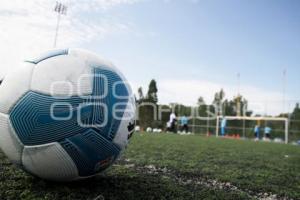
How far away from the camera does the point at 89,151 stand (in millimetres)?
2730

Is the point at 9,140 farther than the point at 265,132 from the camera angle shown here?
No

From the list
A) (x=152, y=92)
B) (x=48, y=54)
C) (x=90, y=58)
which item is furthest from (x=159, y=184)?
(x=152, y=92)

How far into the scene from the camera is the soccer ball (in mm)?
2596

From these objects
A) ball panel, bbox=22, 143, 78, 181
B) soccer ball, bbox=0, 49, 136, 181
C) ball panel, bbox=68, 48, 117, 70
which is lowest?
ball panel, bbox=22, 143, 78, 181

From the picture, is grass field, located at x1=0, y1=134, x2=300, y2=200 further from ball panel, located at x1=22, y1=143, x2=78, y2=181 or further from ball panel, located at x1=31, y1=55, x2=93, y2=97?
ball panel, located at x1=31, y1=55, x2=93, y2=97

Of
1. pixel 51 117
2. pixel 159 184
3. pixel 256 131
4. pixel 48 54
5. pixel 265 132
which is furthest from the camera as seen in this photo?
pixel 256 131

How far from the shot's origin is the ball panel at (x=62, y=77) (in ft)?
8.59

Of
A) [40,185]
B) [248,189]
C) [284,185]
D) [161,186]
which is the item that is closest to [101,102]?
[40,185]

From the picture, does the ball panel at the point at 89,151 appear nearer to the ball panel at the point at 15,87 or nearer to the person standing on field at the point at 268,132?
the ball panel at the point at 15,87

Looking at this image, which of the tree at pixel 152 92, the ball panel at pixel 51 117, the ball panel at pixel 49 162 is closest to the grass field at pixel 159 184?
the ball panel at pixel 49 162

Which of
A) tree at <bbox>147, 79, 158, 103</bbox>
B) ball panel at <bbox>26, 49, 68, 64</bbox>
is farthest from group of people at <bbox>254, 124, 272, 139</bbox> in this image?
ball panel at <bbox>26, 49, 68, 64</bbox>

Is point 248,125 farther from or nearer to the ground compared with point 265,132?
farther from the ground

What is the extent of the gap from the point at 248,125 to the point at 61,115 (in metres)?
27.7

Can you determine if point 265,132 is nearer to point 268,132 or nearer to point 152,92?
point 268,132
